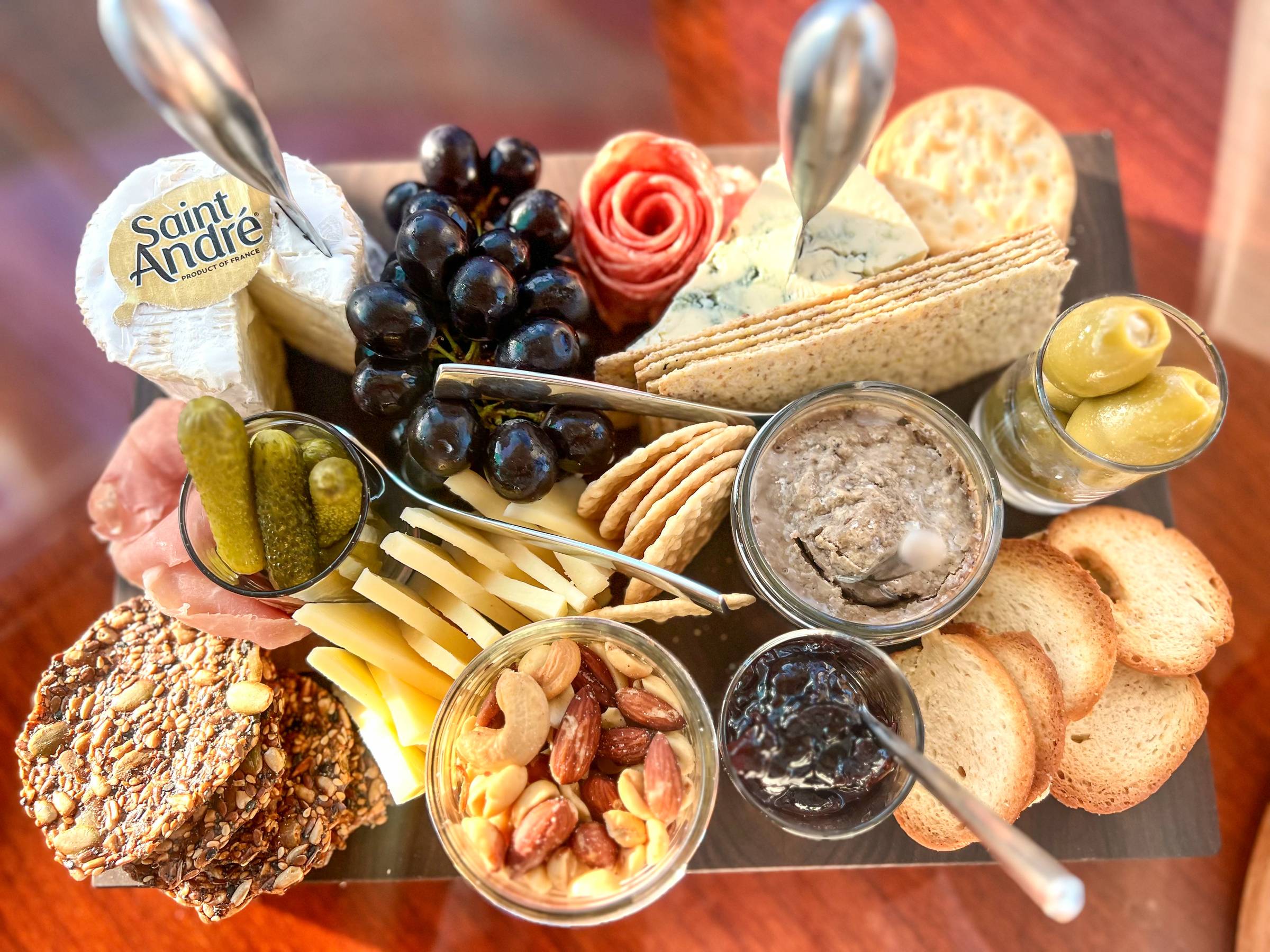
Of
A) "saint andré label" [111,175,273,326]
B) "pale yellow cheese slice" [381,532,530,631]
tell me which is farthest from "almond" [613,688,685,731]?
"saint andré label" [111,175,273,326]

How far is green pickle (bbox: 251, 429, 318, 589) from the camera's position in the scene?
3.29ft

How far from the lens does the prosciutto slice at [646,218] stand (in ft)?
3.85

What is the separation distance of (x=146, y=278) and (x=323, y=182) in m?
0.24

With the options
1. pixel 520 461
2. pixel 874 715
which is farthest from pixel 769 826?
pixel 520 461

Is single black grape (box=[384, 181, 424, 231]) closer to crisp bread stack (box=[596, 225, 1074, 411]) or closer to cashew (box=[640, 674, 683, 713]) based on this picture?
crisp bread stack (box=[596, 225, 1074, 411])

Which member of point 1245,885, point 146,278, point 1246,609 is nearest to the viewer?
point 146,278

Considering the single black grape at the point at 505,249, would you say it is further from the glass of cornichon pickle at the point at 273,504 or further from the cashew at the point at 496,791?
the cashew at the point at 496,791

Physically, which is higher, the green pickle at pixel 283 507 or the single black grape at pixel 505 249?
the single black grape at pixel 505 249

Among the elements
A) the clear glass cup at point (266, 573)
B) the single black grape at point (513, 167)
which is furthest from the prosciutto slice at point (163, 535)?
the single black grape at point (513, 167)

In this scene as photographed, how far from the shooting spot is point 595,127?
1.73 m

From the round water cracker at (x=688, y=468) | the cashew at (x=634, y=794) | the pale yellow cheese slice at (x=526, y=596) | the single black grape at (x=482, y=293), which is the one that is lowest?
the cashew at (x=634, y=794)

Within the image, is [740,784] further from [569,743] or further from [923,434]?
[923,434]

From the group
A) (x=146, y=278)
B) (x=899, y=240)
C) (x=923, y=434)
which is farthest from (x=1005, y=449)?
(x=146, y=278)

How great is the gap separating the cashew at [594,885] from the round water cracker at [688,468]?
369 mm
